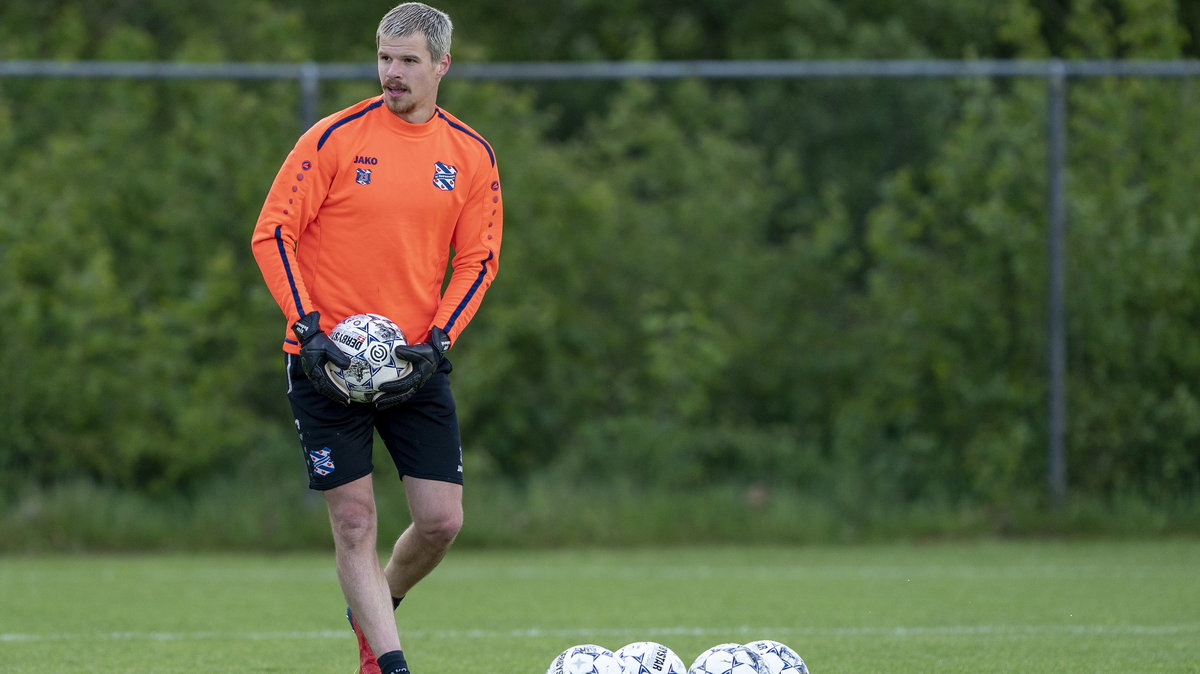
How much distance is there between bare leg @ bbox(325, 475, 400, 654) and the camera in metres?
4.85

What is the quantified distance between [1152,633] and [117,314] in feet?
23.5

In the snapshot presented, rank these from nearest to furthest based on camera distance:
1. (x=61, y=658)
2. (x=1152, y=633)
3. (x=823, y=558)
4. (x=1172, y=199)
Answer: (x=61, y=658) < (x=1152, y=633) < (x=823, y=558) < (x=1172, y=199)

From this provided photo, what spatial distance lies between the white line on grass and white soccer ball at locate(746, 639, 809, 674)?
6.41 ft

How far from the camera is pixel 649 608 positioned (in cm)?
762

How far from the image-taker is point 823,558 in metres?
9.88

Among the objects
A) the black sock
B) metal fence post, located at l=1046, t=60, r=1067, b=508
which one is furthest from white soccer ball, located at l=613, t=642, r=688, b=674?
metal fence post, located at l=1046, t=60, r=1067, b=508

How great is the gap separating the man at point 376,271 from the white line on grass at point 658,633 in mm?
1765

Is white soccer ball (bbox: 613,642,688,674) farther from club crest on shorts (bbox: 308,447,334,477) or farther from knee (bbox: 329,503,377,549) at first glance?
club crest on shorts (bbox: 308,447,334,477)

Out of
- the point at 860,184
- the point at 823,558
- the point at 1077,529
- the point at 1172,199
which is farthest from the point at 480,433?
the point at 1172,199

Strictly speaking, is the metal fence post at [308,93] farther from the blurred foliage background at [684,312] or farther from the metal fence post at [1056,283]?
the metal fence post at [1056,283]

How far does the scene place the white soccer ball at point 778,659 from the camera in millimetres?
4629

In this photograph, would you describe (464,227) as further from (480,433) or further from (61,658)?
(480,433)

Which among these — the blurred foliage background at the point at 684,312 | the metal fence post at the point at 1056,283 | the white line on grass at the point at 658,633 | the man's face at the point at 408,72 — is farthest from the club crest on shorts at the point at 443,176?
the metal fence post at the point at 1056,283

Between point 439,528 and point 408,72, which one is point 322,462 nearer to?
point 439,528
